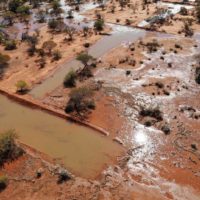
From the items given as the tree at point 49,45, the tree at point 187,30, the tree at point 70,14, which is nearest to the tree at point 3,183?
the tree at point 49,45

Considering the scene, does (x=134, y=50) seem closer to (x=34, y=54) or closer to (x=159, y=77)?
(x=159, y=77)

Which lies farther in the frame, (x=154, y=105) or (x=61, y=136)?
(x=154, y=105)

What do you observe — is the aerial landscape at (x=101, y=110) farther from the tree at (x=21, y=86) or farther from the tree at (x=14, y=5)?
the tree at (x=14, y=5)

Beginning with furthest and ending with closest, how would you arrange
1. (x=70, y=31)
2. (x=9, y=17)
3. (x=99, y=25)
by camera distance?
1. (x=9, y=17)
2. (x=99, y=25)
3. (x=70, y=31)

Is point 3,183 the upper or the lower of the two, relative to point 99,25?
lower

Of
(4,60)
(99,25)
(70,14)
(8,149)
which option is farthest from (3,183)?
(70,14)

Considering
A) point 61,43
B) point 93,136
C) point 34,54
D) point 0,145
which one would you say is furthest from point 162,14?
point 0,145

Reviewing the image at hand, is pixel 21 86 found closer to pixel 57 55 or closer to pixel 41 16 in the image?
pixel 57 55

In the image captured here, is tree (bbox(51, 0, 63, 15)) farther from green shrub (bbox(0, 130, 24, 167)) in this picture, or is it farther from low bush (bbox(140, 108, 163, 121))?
green shrub (bbox(0, 130, 24, 167))

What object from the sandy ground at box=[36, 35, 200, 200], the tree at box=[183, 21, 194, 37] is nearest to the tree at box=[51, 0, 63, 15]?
the sandy ground at box=[36, 35, 200, 200]
